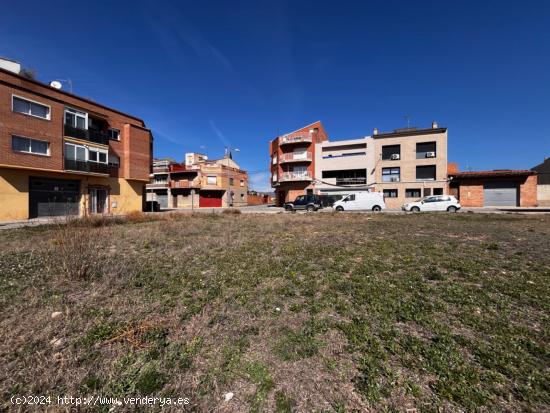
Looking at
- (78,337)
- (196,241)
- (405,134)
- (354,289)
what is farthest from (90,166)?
(405,134)

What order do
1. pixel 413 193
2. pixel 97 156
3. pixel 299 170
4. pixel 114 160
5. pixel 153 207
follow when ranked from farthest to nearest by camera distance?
pixel 299 170 → pixel 413 193 → pixel 153 207 → pixel 114 160 → pixel 97 156

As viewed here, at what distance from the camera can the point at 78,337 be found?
2.78 m

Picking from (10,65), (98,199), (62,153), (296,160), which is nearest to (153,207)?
(98,199)

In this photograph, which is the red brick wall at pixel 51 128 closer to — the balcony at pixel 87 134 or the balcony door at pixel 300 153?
the balcony at pixel 87 134

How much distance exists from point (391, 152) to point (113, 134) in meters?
35.4

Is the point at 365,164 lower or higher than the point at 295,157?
lower

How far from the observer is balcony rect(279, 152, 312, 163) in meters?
38.4

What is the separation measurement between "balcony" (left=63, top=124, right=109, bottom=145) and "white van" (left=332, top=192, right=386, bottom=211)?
24.9 m

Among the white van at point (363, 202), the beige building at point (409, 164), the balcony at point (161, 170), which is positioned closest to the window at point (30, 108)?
the balcony at point (161, 170)

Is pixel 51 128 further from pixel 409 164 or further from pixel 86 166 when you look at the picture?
pixel 409 164

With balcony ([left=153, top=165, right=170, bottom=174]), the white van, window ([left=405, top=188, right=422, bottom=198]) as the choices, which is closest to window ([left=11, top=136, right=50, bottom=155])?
balcony ([left=153, top=165, right=170, bottom=174])

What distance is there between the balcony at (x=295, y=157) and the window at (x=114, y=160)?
22.6m

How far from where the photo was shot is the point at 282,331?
2.93 metres

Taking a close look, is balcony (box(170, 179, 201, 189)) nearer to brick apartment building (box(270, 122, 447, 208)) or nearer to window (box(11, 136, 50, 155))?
brick apartment building (box(270, 122, 447, 208))
